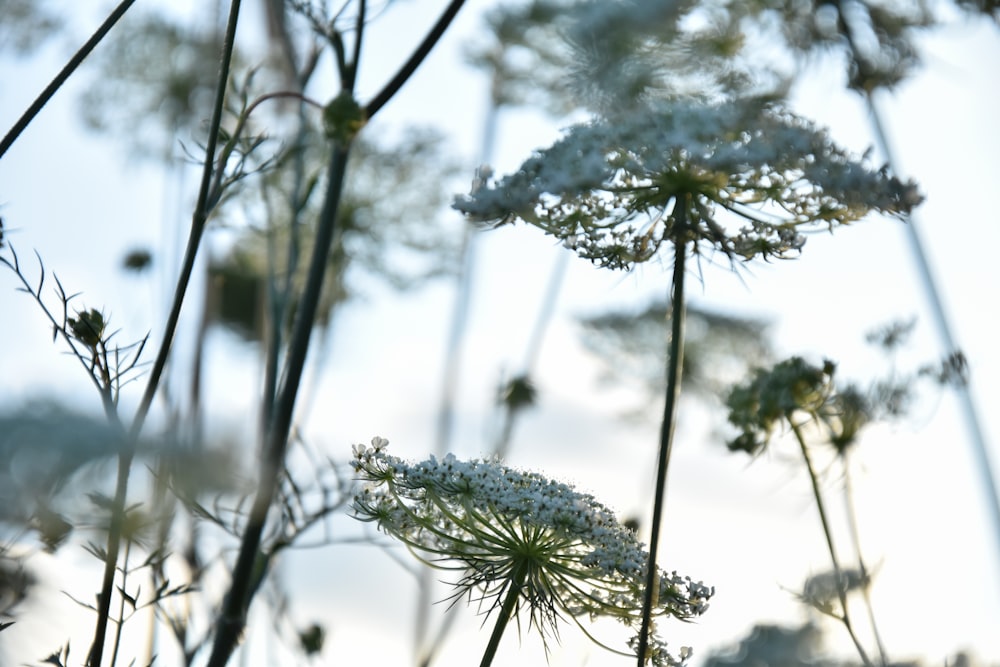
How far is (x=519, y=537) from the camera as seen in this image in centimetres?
183

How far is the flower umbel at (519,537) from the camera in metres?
1.71

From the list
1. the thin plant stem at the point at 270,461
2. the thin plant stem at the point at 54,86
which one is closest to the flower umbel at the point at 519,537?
the thin plant stem at the point at 270,461

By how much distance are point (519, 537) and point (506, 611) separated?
0.16 metres

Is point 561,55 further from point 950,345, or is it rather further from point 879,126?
point 950,345

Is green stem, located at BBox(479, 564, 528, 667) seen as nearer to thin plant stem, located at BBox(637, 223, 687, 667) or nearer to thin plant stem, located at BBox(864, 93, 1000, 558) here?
thin plant stem, located at BBox(637, 223, 687, 667)

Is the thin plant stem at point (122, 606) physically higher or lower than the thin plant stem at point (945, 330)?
lower

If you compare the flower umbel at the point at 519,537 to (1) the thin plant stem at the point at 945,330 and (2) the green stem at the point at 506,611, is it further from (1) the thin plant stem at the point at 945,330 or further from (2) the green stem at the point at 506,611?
(1) the thin plant stem at the point at 945,330

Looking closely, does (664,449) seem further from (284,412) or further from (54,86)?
(54,86)

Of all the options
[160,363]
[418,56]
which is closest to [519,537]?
[160,363]

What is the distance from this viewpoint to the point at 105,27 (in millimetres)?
1589

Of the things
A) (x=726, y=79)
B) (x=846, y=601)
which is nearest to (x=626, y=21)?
(x=726, y=79)

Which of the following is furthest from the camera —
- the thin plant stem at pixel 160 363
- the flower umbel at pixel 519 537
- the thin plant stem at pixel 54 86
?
the flower umbel at pixel 519 537

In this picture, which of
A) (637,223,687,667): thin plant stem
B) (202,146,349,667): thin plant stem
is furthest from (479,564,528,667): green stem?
(202,146,349,667): thin plant stem

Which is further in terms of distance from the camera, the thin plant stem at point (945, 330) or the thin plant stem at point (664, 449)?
the thin plant stem at point (945, 330)
